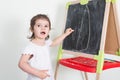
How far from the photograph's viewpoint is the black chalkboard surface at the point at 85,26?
176 cm

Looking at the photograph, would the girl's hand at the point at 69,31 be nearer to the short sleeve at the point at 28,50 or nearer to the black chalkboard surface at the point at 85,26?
the black chalkboard surface at the point at 85,26

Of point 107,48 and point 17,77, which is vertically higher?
point 107,48

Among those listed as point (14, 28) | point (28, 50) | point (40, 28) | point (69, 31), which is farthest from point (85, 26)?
point (14, 28)

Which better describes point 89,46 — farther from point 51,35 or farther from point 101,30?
point 51,35

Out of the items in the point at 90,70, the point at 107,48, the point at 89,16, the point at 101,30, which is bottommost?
the point at 90,70

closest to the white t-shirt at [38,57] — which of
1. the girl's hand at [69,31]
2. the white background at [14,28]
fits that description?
the girl's hand at [69,31]

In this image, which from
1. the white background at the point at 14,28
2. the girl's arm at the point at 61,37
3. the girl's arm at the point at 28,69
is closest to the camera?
the girl's arm at the point at 28,69

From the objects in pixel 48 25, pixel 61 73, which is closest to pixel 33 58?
pixel 48 25

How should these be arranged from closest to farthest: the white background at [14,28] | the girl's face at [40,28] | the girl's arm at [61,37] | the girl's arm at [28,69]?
the girl's arm at [28,69]
the girl's face at [40,28]
the girl's arm at [61,37]
the white background at [14,28]

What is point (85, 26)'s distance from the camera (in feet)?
6.27

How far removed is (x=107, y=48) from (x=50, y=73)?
0.52 m

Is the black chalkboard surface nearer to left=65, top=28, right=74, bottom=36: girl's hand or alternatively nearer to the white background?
left=65, top=28, right=74, bottom=36: girl's hand

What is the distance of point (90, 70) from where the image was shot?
1.67 metres

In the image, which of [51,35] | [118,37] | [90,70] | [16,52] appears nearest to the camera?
[90,70]
